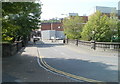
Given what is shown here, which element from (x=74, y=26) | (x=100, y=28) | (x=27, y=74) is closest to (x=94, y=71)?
(x=27, y=74)

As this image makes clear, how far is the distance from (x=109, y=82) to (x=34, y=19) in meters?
28.0

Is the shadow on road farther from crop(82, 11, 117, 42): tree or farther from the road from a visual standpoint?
crop(82, 11, 117, 42): tree

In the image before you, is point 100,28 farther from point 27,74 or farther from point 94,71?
point 27,74

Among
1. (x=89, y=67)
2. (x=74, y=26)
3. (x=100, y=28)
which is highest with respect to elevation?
(x=74, y=26)

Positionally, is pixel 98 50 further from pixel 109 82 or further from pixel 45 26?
pixel 45 26

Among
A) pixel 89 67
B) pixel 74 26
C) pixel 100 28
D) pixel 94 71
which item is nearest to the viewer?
pixel 94 71

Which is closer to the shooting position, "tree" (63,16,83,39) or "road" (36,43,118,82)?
"road" (36,43,118,82)

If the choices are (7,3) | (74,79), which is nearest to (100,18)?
(7,3)

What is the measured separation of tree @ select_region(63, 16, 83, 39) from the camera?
3925 cm

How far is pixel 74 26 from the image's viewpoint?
3938 cm

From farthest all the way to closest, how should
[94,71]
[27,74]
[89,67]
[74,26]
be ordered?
[74,26] < [89,67] < [94,71] < [27,74]

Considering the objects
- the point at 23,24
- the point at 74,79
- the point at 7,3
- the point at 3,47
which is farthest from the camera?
the point at 23,24

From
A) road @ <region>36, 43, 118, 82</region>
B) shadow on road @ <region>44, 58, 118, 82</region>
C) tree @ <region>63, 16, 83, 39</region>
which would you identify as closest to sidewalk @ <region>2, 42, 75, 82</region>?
road @ <region>36, 43, 118, 82</region>

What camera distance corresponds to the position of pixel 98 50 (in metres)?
23.8
